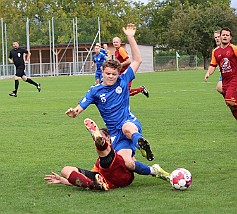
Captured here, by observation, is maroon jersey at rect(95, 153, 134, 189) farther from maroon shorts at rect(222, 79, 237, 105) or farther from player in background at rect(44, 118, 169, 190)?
maroon shorts at rect(222, 79, 237, 105)

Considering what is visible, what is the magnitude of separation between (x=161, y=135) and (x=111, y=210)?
566 centimetres

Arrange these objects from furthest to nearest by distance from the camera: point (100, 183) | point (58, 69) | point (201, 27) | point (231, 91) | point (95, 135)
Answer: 1. point (201, 27)
2. point (58, 69)
3. point (231, 91)
4. point (100, 183)
5. point (95, 135)

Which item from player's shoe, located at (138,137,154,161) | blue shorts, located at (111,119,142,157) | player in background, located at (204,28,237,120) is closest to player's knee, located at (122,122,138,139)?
blue shorts, located at (111,119,142,157)

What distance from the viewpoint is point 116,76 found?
24.8ft

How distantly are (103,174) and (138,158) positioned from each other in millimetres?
2091

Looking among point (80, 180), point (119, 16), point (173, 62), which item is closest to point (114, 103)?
point (80, 180)

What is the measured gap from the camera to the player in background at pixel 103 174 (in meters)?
6.89

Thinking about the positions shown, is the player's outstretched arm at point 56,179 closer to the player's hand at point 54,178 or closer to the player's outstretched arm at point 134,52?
the player's hand at point 54,178

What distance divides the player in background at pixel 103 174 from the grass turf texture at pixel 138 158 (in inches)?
3.7

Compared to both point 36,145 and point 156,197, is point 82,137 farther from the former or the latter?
point 156,197

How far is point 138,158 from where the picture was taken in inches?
359

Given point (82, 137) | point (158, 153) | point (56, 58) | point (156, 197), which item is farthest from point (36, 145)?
point (56, 58)

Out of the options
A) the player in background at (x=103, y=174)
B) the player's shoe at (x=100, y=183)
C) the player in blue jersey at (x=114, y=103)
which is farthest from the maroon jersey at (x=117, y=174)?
the player in blue jersey at (x=114, y=103)

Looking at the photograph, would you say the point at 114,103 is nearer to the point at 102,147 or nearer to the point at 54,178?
the point at 102,147
